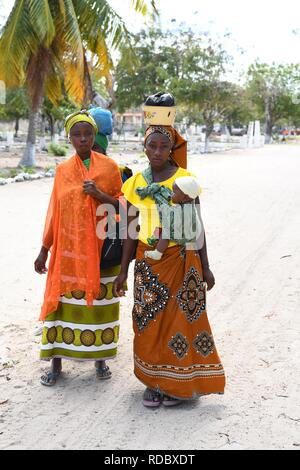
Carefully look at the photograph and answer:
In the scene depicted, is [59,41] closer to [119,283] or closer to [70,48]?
[70,48]

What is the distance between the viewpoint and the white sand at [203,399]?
2840 millimetres

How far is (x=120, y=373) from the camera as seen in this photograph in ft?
11.9

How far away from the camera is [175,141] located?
3.08 meters

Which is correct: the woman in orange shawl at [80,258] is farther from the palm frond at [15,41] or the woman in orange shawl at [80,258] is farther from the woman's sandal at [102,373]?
the palm frond at [15,41]

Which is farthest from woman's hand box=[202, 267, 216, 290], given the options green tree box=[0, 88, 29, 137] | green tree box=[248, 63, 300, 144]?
green tree box=[248, 63, 300, 144]

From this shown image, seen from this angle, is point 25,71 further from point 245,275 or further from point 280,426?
point 280,426

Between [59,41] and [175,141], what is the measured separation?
1265 cm

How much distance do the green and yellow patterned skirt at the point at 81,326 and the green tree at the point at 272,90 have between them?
45493 millimetres

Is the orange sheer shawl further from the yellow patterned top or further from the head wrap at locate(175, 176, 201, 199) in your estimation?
the head wrap at locate(175, 176, 201, 199)

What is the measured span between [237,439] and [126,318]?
2.01 meters

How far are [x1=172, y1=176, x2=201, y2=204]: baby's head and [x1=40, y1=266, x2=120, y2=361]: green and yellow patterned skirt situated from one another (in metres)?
0.77

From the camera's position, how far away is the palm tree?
12.5m

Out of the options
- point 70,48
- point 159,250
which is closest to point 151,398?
point 159,250

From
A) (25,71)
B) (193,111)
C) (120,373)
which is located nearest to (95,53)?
(25,71)
